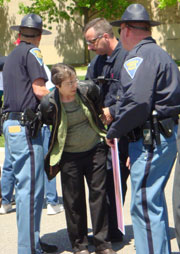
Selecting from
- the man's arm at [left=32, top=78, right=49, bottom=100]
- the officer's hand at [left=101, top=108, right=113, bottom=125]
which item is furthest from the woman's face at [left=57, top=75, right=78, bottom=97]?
the officer's hand at [left=101, top=108, right=113, bottom=125]

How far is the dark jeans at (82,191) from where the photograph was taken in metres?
4.52

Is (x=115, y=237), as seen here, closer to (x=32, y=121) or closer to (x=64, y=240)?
(x=64, y=240)

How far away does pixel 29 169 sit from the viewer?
14.4 feet

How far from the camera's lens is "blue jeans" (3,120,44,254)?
4.38m

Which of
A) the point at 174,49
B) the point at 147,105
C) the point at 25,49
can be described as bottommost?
the point at 174,49

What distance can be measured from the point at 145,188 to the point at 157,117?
516mm

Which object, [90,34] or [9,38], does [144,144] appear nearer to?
[90,34]

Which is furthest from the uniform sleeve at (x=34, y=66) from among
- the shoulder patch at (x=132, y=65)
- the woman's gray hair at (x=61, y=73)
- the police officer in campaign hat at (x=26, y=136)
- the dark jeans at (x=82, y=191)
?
the shoulder patch at (x=132, y=65)

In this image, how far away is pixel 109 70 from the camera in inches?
190

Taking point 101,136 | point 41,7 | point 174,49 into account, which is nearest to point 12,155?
point 101,136

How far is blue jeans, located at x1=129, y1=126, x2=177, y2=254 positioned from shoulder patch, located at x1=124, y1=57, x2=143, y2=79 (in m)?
0.52

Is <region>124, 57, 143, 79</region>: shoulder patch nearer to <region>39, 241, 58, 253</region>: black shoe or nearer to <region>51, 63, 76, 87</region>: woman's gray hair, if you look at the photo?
<region>51, 63, 76, 87</region>: woman's gray hair

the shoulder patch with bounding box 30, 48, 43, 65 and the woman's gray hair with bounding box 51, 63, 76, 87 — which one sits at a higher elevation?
the shoulder patch with bounding box 30, 48, 43, 65

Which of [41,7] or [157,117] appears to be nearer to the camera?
[157,117]
